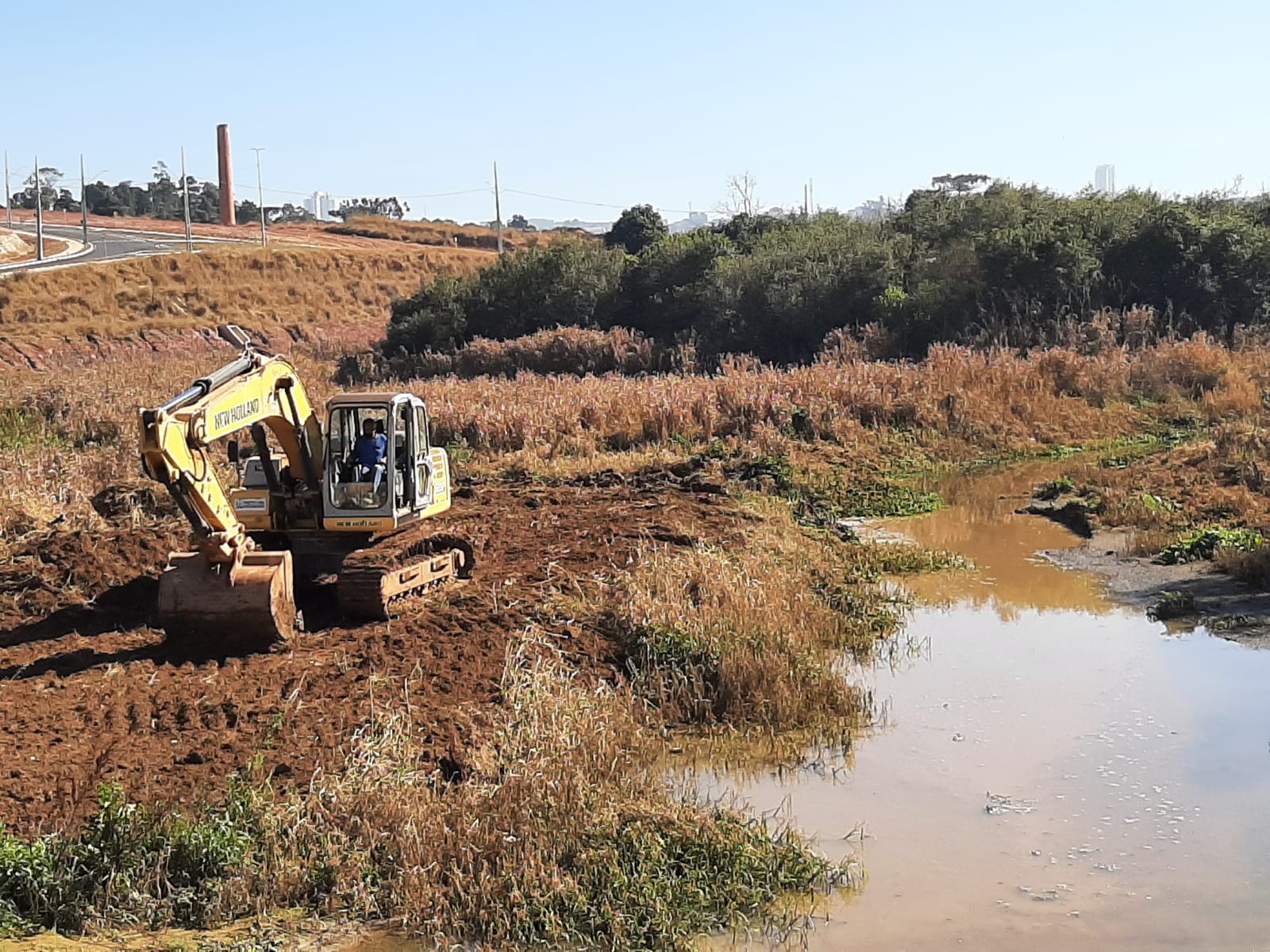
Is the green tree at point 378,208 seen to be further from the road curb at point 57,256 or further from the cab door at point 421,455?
the cab door at point 421,455

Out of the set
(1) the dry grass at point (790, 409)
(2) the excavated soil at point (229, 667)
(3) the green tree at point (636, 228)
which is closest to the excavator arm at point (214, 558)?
(2) the excavated soil at point (229, 667)

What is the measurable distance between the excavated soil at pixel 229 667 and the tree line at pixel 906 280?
20274 mm

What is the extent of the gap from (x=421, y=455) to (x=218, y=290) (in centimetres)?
4603

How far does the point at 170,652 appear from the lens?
40.8 ft

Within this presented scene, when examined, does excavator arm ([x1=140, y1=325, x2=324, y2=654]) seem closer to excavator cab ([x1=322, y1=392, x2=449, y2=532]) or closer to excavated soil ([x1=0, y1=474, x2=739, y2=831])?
excavated soil ([x1=0, y1=474, x2=739, y2=831])

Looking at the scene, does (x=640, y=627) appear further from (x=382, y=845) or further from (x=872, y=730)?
(x=382, y=845)

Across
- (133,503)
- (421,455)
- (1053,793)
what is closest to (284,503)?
(421,455)

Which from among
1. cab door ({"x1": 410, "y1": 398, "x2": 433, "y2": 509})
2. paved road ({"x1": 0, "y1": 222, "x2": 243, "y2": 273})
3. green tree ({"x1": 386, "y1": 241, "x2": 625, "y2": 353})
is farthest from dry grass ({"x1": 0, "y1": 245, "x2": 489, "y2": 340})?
cab door ({"x1": 410, "y1": 398, "x2": 433, "y2": 509})

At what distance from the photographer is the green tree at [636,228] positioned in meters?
58.5

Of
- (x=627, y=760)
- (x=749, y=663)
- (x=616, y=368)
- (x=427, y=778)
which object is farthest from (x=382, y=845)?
(x=616, y=368)

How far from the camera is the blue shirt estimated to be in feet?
48.0

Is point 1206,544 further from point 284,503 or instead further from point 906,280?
point 906,280

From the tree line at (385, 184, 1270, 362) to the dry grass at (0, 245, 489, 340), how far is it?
30.9ft

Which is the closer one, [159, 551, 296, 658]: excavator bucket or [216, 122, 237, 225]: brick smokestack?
[159, 551, 296, 658]: excavator bucket
